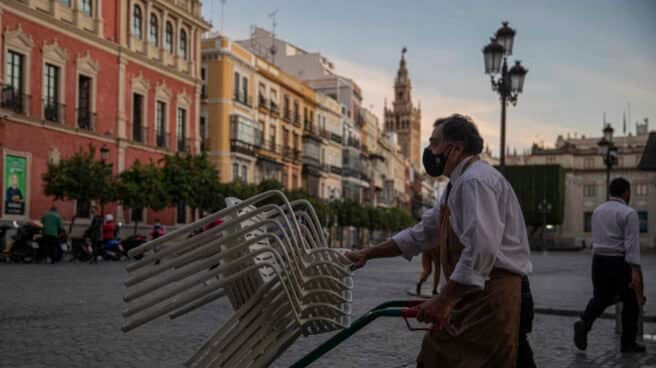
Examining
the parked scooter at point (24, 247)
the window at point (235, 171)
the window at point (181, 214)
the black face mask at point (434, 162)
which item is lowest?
the parked scooter at point (24, 247)

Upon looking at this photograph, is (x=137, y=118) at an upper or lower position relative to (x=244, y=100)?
lower

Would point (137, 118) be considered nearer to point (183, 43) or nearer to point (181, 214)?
point (183, 43)

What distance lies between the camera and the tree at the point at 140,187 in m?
30.7

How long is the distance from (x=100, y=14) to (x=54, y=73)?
3974mm

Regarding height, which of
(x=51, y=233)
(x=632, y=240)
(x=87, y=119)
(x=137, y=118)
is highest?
(x=137, y=118)

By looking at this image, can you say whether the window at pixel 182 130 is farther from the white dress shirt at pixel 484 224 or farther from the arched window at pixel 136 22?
the white dress shirt at pixel 484 224

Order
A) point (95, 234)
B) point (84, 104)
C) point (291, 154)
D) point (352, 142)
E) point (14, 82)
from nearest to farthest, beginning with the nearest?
point (95, 234)
point (14, 82)
point (84, 104)
point (291, 154)
point (352, 142)

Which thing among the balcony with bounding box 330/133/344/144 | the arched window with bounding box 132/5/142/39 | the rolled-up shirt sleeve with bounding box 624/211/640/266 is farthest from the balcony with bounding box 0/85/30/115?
the balcony with bounding box 330/133/344/144

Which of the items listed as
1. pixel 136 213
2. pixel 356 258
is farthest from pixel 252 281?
pixel 136 213

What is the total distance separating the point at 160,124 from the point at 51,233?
18030mm

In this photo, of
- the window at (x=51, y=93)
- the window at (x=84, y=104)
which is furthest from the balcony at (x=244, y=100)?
the window at (x=51, y=93)

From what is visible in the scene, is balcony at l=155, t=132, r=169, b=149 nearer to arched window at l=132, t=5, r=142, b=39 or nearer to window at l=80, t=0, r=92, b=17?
arched window at l=132, t=5, r=142, b=39

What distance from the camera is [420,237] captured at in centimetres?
394

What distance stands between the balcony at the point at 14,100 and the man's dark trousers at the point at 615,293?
84.0 ft
